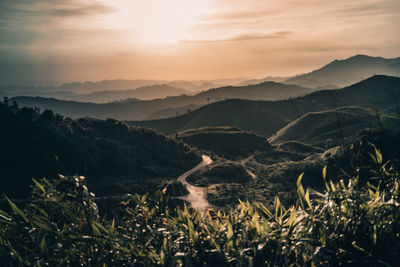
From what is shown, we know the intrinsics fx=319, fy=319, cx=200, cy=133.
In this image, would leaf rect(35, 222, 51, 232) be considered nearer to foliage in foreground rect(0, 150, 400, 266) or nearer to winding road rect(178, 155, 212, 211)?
foliage in foreground rect(0, 150, 400, 266)

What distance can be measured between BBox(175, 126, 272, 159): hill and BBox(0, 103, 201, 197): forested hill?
30843mm

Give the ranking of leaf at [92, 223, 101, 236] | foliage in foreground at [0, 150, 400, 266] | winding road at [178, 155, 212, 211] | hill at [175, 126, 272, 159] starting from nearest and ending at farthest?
foliage in foreground at [0, 150, 400, 266] → leaf at [92, 223, 101, 236] → winding road at [178, 155, 212, 211] → hill at [175, 126, 272, 159]

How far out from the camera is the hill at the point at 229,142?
6439 inches

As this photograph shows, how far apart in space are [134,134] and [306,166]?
239ft

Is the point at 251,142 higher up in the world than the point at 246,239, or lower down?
lower down

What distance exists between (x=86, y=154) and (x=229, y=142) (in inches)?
3391

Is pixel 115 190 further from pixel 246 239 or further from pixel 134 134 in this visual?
pixel 246 239

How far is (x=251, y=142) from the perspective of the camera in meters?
177

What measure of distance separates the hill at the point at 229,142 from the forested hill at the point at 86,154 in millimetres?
30843

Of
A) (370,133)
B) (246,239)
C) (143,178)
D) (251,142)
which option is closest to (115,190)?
(143,178)

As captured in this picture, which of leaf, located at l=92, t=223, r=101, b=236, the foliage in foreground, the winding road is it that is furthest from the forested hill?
leaf, located at l=92, t=223, r=101, b=236

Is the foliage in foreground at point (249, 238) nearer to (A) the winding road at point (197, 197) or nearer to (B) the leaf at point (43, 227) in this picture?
(B) the leaf at point (43, 227)

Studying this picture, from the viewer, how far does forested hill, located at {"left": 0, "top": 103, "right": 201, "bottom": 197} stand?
91625 millimetres

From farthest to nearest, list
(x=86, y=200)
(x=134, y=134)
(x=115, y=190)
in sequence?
(x=134, y=134)
(x=115, y=190)
(x=86, y=200)
